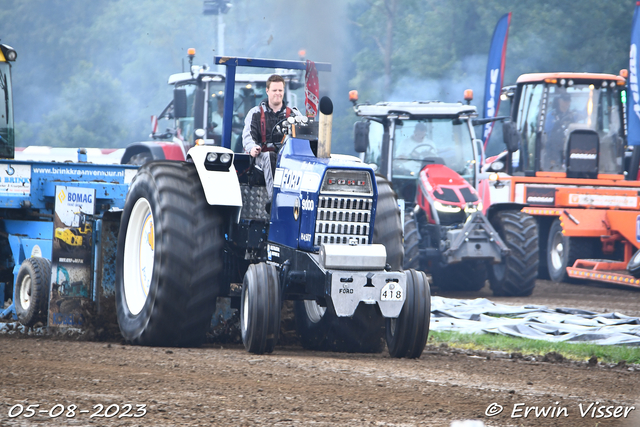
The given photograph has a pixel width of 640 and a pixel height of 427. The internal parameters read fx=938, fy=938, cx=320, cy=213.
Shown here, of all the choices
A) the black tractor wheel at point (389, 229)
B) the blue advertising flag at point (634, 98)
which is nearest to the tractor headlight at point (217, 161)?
the black tractor wheel at point (389, 229)

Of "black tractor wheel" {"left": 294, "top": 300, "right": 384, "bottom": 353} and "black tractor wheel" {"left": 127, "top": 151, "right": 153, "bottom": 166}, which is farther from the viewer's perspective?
"black tractor wheel" {"left": 127, "top": 151, "right": 153, "bottom": 166}

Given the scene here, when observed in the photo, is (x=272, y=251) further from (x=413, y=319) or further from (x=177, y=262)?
(x=413, y=319)

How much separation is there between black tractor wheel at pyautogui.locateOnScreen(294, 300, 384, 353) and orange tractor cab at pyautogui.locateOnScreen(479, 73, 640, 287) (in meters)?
7.27

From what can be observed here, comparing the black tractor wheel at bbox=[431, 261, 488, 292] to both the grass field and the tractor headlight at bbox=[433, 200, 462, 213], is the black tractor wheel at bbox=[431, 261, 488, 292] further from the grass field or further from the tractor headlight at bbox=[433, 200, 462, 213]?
the grass field

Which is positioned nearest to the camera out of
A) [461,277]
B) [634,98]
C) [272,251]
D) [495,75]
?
[272,251]

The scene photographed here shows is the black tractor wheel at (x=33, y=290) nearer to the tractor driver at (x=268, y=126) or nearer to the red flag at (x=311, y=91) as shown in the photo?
the tractor driver at (x=268, y=126)

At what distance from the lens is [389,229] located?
6.89 meters

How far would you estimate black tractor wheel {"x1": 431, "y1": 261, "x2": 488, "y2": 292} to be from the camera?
13.7 m

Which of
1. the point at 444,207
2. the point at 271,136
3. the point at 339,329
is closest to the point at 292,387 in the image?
the point at 339,329

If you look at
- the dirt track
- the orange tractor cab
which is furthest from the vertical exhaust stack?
the orange tractor cab

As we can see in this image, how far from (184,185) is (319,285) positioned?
1.44 meters

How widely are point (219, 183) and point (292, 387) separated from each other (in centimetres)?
219

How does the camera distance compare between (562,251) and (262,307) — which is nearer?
(262,307)

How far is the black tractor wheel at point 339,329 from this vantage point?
271 inches
